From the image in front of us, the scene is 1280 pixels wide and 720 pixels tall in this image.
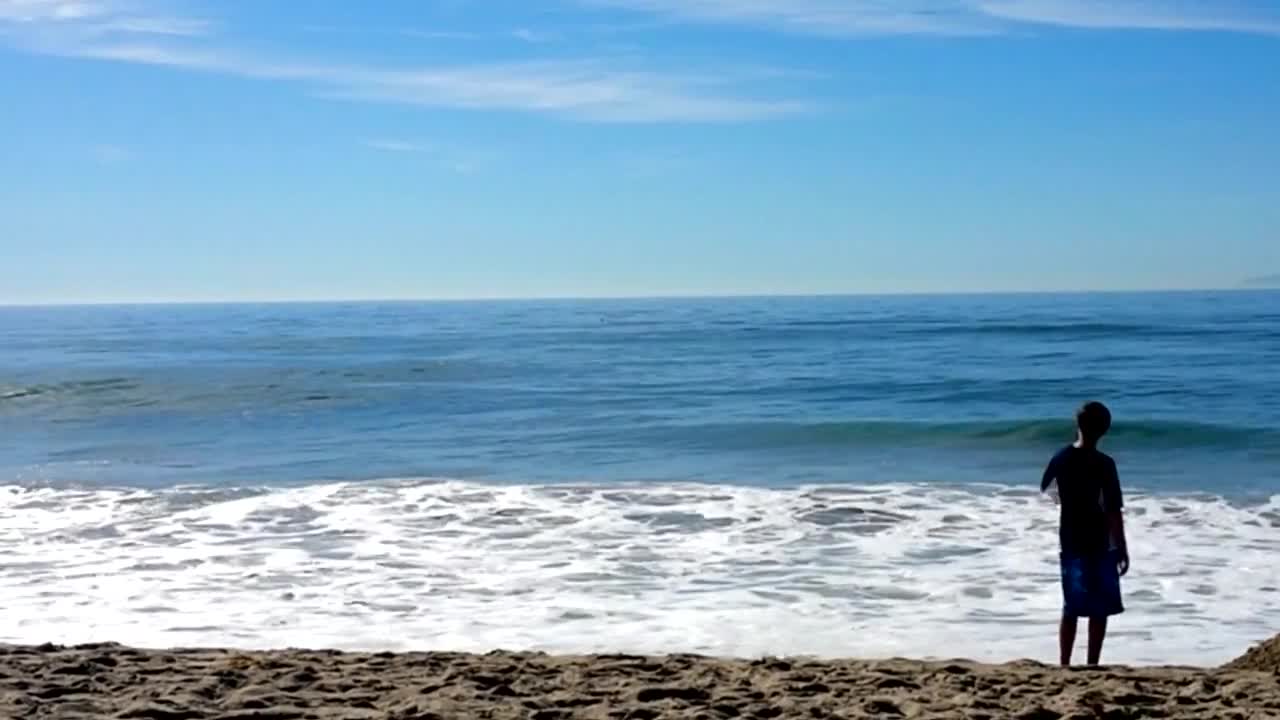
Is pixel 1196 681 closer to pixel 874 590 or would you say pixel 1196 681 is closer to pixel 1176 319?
pixel 874 590

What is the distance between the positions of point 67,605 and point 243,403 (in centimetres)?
2417

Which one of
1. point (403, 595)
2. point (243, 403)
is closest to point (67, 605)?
point (403, 595)

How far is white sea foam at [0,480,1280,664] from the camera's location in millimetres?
10031

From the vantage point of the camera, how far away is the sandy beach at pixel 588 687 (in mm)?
6988

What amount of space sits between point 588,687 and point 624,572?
4694 mm

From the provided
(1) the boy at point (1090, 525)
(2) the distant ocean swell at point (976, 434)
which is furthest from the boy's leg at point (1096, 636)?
(2) the distant ocean swell at point (976, 434)

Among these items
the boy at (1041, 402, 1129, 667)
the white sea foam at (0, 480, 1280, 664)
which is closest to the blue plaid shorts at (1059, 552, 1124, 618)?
the boy at (1041, 402, 1129, 667)

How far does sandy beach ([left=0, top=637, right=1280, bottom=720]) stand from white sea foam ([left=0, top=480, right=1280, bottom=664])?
1.39 meters

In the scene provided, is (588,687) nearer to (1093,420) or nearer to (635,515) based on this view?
(1093,420)

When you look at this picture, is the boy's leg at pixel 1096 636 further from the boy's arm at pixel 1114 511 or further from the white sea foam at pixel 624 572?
the white sea foam at pixel 624 572

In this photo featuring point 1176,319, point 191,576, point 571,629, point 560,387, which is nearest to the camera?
point 571,629

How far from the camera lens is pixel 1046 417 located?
27766 mm

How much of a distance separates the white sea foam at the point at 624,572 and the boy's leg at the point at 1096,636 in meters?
1.14

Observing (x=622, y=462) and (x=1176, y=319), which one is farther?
(x=1176, y=319)
